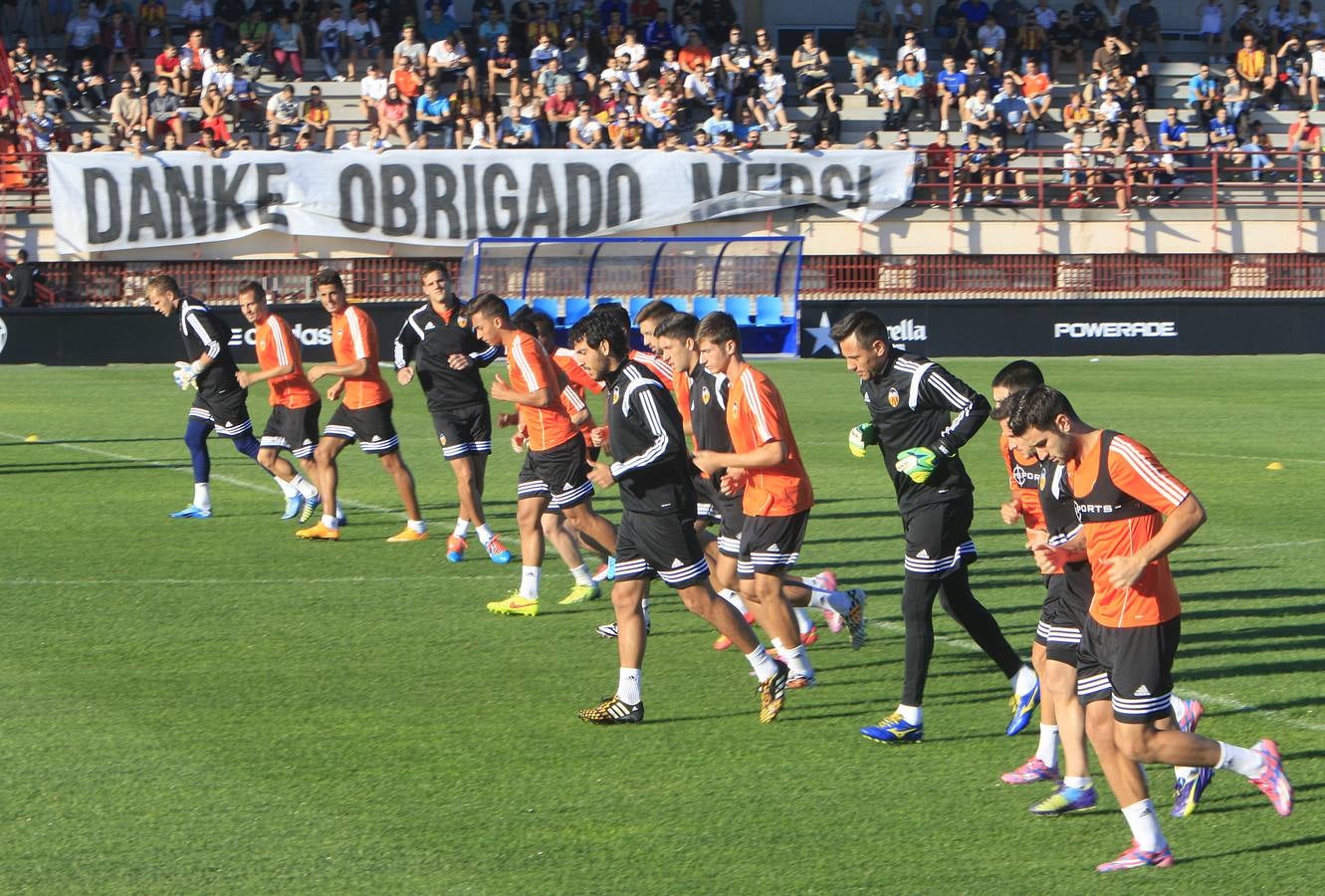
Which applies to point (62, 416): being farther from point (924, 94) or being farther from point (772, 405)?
point (924, 94)

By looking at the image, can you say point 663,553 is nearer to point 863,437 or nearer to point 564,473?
point 863,437

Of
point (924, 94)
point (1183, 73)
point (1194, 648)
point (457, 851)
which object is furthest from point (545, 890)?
point (1183, 73)

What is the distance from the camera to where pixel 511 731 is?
8086 mm

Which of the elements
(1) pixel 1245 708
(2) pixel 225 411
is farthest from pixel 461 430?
(1) pixel 1245 708

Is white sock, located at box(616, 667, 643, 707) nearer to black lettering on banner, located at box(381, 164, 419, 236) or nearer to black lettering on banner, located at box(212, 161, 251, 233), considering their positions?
black lettering on banner, located at box(381, 164, 419, 236)

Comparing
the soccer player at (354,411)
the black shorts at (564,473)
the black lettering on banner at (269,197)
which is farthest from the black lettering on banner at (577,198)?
the black shorts at (564,473)

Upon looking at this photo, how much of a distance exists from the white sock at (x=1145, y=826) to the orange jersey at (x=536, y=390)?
5466 millimetres

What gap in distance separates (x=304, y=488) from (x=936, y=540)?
7.75 metres

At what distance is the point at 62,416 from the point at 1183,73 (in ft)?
90.2

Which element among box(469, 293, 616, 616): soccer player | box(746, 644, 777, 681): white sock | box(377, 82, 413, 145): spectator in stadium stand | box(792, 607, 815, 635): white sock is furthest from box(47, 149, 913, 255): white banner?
box(746, 644, 777, 681): white sock

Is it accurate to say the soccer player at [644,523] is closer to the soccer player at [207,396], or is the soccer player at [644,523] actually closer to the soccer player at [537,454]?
the soccer player at [537,454]

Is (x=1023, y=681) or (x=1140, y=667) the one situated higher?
(x=1140, y=667)

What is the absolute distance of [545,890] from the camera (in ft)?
19.7

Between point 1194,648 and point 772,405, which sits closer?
point 772,405
